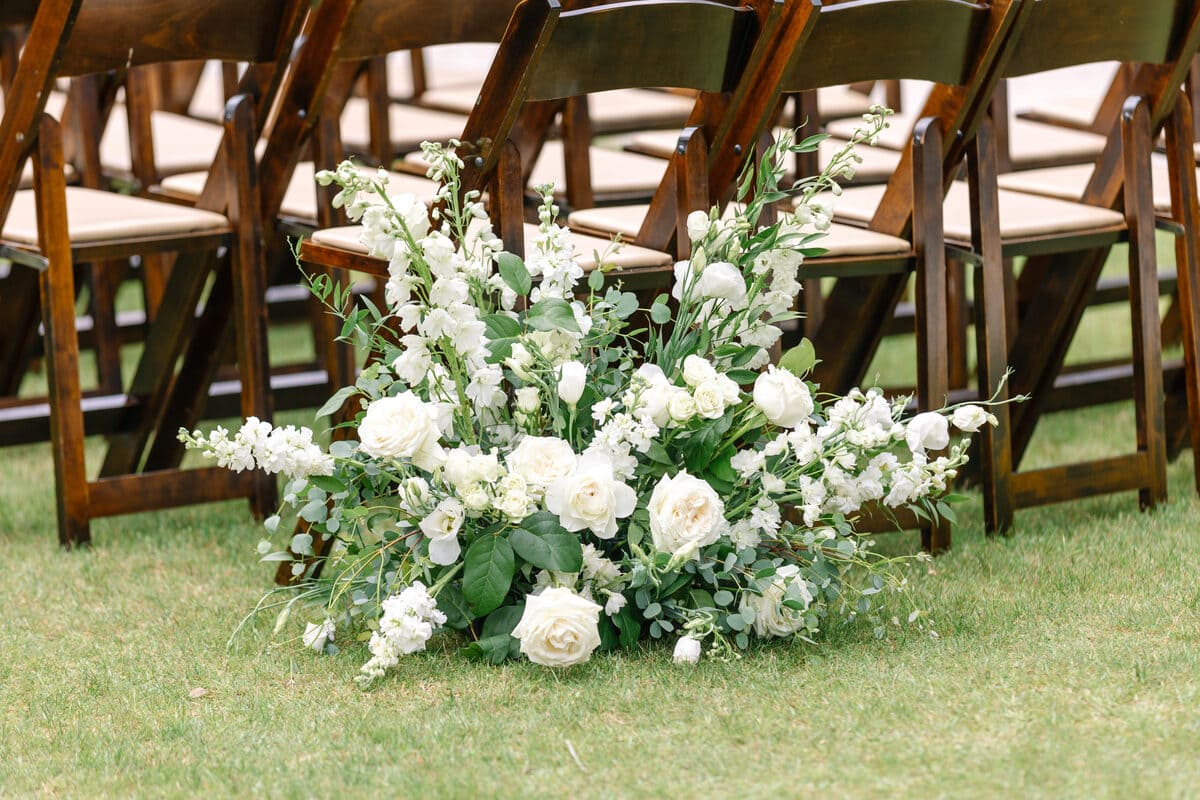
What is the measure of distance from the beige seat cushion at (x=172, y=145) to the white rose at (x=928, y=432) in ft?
7.15

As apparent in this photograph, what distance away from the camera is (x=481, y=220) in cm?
293

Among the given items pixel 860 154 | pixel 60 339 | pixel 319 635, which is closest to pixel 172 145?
pixel 60 339

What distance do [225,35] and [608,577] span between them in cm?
138

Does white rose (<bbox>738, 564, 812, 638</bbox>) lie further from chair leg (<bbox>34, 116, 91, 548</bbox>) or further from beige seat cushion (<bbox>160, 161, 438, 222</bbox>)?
chair leg (<bbox>34, 116, 91, 548</bbox>)

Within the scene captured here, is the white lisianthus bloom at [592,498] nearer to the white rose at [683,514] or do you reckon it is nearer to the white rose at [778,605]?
the white rose at [683,514]

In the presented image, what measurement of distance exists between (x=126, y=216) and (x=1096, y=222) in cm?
189

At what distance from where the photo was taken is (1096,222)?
359cm

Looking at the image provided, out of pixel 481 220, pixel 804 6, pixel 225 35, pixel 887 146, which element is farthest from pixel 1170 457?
pixel 225 35

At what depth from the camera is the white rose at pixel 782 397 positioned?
9.16 ft

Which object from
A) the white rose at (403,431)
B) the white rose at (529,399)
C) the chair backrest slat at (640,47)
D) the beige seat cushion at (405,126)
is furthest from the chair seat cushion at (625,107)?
the white rose at (403,431)

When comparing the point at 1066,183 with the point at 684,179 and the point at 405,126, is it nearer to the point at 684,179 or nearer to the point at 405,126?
the point at 684,179

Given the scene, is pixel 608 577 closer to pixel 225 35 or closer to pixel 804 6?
pixel 804 6

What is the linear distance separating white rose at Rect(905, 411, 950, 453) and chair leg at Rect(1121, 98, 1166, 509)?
0.92 m

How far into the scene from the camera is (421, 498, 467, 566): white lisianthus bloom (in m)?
2.80
